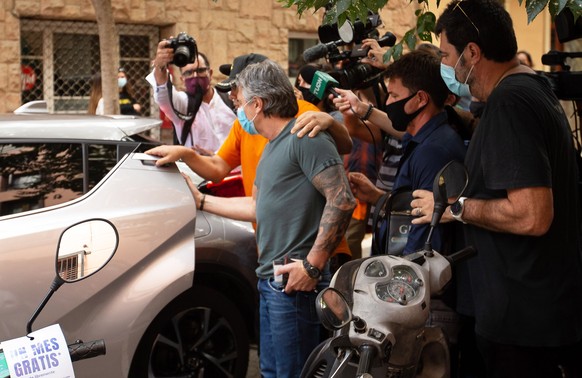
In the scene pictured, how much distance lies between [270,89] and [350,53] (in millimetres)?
1008

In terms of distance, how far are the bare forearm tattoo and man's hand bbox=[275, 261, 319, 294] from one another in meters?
0.11

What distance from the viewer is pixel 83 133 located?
Answer: 4676mm

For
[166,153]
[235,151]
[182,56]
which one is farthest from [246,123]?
[182,56]

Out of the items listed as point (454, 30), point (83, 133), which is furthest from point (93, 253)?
point (83, 133)

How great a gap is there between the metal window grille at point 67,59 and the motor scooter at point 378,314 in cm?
972

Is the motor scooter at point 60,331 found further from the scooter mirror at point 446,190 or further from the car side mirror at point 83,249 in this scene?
the scooter mirror at point 446,190

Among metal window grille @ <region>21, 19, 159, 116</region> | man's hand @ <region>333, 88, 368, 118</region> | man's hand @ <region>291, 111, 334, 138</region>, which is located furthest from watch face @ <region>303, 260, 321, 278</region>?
metal window grille @ <region>21, 19, 159, 116</region>

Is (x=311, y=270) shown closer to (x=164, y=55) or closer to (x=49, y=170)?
(x=49, y=170)

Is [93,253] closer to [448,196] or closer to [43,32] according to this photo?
[448,196]

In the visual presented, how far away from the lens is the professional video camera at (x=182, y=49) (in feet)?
21.8

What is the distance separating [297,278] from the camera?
4.03m

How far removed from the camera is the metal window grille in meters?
11.8

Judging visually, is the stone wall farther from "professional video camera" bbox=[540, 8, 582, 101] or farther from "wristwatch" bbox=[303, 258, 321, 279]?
"professional video camera" bbox=[540, 8, 582, 101]

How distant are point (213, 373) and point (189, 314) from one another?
406 millimetres
